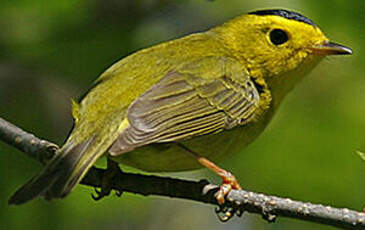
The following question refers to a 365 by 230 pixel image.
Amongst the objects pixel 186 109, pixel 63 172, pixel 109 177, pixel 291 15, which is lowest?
pixel 63 172

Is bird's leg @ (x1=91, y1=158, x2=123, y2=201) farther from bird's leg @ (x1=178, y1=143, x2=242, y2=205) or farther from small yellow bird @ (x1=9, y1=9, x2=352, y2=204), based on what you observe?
bird's leg @ (x1=178, y1=143, x2=242, y2=205)

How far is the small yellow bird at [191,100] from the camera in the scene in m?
3.69

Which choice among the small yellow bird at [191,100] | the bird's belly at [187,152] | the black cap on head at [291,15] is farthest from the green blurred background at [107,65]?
the bird's belly at [187,152]

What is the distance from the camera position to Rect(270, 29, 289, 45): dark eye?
464cm

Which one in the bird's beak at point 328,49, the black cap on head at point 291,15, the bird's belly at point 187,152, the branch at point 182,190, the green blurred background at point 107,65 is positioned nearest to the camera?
the branch at point 182,190

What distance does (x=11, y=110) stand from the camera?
18.1 ft

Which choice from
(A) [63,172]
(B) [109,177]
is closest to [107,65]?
(B) [109,177]

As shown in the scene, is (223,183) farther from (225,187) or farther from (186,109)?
(186,109)

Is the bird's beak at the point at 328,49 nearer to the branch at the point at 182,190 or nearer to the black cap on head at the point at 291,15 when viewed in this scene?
the black cap on head at the point at 291,15

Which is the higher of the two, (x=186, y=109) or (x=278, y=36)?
(x=278, y=36)

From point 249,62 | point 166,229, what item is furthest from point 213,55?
point 166,229

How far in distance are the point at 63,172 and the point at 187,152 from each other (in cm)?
76

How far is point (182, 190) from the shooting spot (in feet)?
12.5

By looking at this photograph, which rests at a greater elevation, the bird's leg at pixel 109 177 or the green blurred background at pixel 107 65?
the green blurred background at pixel 107 65
